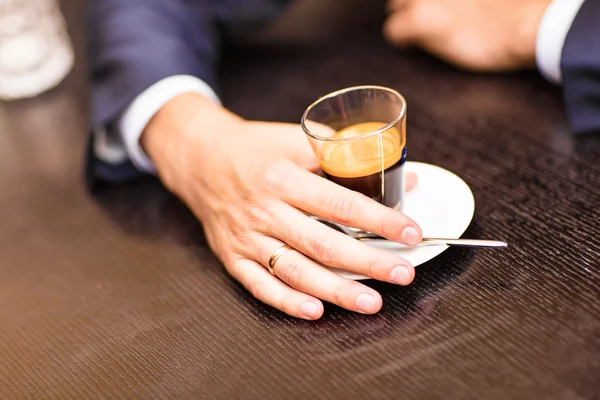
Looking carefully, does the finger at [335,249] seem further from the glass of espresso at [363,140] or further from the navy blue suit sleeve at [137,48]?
the navy blue suit sleeve at [137,48]

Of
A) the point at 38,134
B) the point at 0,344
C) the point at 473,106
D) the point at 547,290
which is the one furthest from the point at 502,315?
the point at 38,134

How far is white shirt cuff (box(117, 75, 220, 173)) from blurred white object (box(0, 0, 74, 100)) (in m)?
0.37

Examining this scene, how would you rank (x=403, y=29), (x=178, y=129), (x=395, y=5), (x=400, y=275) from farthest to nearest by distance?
(x=395, y=5) → (x=403, y=29) → (x=178, y=129) → (x=400, y=275)

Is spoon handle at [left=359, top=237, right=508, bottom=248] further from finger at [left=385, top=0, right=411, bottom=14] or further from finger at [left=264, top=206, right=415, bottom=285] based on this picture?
finger at [left=385, top=0, right=411, bottom=14]

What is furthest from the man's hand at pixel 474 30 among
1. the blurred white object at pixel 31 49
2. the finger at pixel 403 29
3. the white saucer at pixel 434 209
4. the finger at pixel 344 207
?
the blurred white object at pixel 31 49

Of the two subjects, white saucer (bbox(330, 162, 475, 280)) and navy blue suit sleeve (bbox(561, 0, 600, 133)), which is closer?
white saucer (bbox(330, 162, 475, 280))

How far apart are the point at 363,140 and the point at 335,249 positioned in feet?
0.36

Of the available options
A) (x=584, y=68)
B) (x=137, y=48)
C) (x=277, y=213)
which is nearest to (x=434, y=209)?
(x=277, y=213)

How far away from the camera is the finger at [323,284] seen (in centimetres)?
63

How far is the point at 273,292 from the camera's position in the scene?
678 millimetres

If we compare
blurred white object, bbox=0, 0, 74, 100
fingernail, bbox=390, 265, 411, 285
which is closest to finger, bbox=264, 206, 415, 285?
fingernail, bbox=390, 265, 411, 285

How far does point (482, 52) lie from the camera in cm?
99

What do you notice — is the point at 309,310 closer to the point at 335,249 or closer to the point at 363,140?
the point at 335,249

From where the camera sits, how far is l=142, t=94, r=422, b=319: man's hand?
64cm
